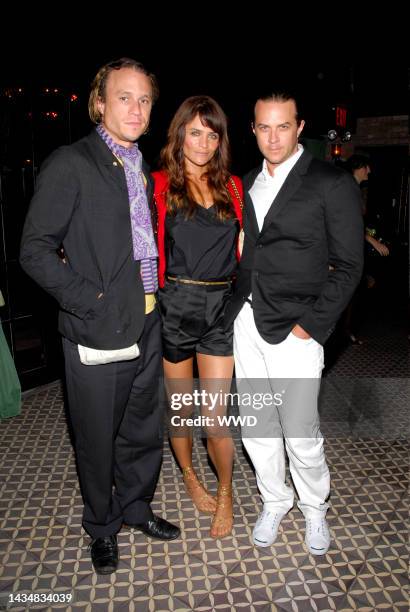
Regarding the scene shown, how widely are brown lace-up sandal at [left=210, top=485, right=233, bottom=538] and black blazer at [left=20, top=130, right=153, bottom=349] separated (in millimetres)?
987

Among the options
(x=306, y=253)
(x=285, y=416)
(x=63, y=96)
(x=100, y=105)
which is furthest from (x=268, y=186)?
(x=63, y=96)

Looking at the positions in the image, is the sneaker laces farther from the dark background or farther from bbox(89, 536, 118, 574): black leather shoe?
the dark background

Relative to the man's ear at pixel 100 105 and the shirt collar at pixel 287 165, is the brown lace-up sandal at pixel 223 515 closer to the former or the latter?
the shirt collar at pixel 287 165

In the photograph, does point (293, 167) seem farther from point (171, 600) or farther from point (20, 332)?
point (20, 332)

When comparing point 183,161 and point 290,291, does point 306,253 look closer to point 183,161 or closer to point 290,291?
point 290,291

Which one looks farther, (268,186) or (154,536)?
(154,536)

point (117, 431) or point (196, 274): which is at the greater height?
point (196, 274)

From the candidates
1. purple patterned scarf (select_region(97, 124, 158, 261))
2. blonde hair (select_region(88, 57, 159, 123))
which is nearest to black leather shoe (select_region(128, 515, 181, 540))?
purple patterned scarf (select_region(97, 124, 158, 261))

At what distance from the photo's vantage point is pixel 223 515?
7.93 ft

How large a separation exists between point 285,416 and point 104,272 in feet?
3.33

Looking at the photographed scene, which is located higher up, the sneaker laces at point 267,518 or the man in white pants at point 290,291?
the man in white pants at point 290,291

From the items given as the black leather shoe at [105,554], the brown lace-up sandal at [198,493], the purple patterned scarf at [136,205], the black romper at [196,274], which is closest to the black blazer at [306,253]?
the black romper at [196,274]

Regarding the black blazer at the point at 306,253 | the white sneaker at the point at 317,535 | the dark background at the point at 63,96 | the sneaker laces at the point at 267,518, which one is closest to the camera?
the black blazer at the point at 306,253

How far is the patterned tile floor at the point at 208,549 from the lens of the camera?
6.60 feet
